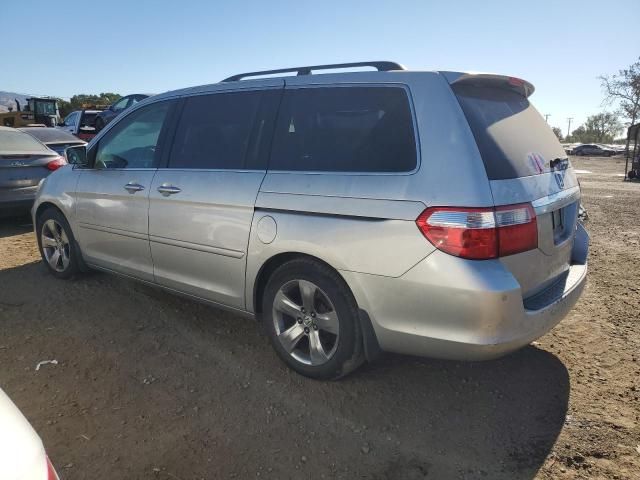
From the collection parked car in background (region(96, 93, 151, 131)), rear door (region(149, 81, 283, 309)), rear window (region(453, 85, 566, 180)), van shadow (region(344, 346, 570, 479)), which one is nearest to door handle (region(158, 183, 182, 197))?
rear door (region(149, 81, 283, 309))

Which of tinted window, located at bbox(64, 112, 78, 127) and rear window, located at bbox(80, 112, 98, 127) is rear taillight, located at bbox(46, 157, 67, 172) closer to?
rear window, located at bbox(80, 112, 98, 127)

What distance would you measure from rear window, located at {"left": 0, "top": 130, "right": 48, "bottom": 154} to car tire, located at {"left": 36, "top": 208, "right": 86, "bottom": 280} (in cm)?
269

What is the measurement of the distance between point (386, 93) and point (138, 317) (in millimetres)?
2732

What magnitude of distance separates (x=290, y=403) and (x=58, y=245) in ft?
10.9

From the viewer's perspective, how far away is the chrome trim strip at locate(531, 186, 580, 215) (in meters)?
2.63

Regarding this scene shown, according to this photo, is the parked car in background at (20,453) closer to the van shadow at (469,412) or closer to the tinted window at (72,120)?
the van shadow at (469,412)

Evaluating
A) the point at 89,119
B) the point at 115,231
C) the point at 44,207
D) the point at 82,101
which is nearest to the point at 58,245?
the point at 44,207

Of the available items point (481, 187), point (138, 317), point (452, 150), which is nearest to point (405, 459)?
point (481, 187)

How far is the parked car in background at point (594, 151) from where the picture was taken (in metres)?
51.2

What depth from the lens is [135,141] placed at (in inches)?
164

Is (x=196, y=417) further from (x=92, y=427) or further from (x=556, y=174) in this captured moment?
(x=556, y=174)

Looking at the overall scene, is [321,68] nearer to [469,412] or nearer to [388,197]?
[388,197]

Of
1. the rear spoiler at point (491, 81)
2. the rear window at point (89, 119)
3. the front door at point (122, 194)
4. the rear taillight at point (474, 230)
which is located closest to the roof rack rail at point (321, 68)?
the rear spoiler at point (491, 81)

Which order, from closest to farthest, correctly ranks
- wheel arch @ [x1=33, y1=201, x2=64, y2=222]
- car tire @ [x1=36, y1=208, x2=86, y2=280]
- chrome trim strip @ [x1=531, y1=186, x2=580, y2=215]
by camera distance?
chrome trim strip @ [x1=531, y1=186, x2=580, y2=215] < car tire @ [x1=36, y1=208, x2=86, y2=280] < wheel arch @ [x1=33, y1=201, x2=64, y2=222]
